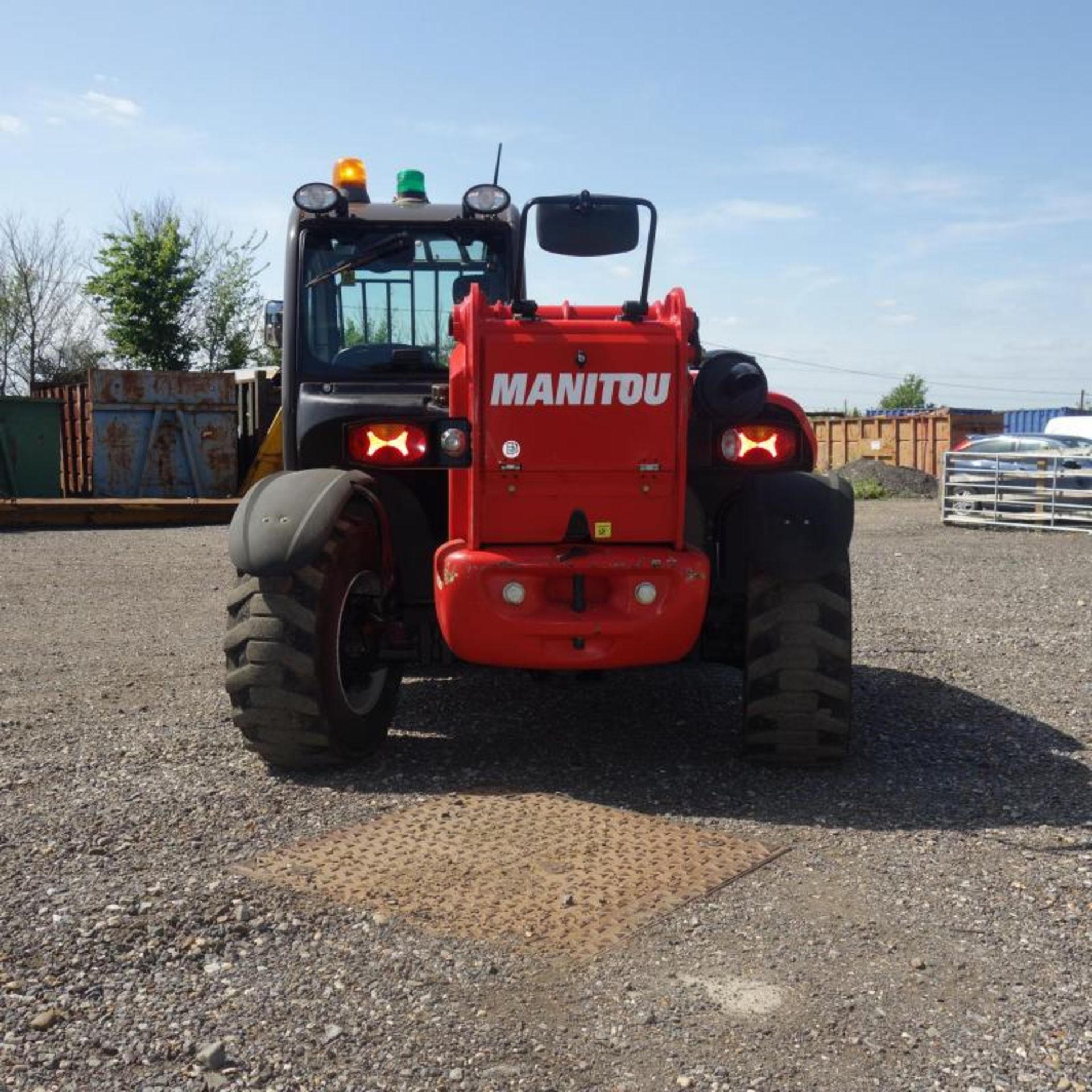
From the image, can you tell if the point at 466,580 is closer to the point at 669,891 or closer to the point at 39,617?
the point at 669,891

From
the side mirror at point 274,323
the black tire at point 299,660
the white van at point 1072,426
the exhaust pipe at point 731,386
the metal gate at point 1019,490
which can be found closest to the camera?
the exhaust pipe at point 731,386

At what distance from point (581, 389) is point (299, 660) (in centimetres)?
146

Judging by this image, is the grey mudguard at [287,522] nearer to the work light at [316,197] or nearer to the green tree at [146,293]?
the work light at [316,197]

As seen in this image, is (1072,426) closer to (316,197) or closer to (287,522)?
(316,197)

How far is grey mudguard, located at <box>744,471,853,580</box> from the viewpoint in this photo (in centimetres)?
478

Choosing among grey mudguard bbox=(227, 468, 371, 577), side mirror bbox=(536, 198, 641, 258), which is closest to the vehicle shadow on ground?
grey mudguard bbox=(227, 468, 371, 577)

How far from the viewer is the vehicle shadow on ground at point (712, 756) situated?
15.2 ft

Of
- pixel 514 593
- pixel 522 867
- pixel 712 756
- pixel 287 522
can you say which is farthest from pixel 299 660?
pixel 712 756

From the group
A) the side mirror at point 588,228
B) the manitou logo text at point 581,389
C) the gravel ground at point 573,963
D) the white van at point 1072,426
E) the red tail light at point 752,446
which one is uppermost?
the side mirror at point 588,228

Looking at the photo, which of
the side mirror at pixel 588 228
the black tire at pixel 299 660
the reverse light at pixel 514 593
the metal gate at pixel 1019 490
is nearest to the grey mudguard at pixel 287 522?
the black tire at pixel 299 660

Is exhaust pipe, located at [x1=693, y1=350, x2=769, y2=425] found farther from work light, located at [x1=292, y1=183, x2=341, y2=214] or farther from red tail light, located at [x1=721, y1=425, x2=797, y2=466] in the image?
work light, located at [x1=292, y1=183, x2=341, y2=214]

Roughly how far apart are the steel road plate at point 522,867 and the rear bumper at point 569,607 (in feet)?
1.84

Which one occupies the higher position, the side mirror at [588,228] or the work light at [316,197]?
the work light at [316,197]

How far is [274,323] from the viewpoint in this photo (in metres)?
6.36
